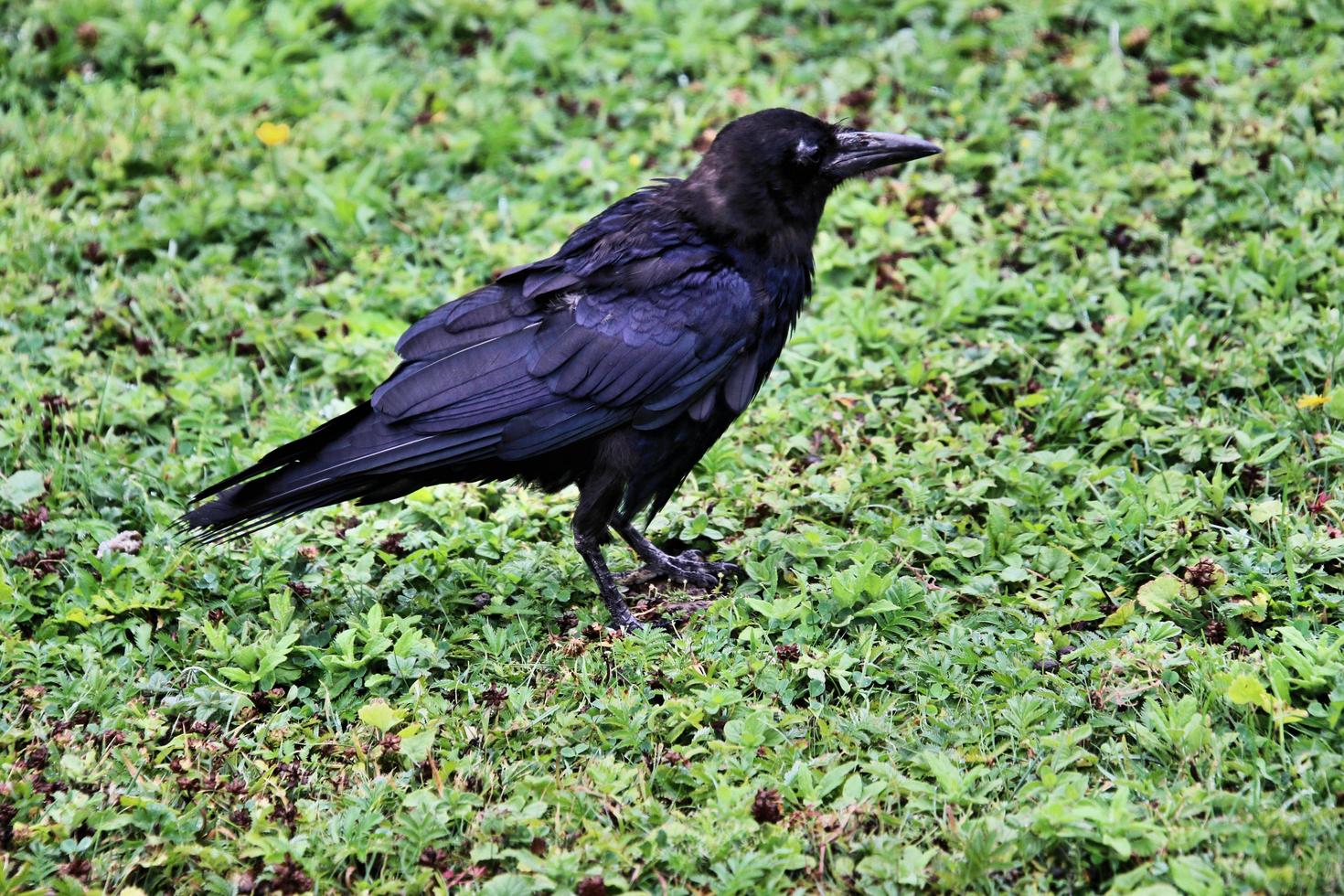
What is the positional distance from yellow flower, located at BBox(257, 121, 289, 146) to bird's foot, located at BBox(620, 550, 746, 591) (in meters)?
3.72

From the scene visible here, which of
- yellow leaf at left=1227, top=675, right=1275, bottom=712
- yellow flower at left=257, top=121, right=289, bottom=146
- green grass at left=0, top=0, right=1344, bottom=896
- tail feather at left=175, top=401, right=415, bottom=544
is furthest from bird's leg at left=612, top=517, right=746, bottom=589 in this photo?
yellow flower at left=257, top=121, right=289, bottom=146

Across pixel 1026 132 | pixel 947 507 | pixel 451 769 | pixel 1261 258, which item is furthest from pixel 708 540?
pixel 1026 132

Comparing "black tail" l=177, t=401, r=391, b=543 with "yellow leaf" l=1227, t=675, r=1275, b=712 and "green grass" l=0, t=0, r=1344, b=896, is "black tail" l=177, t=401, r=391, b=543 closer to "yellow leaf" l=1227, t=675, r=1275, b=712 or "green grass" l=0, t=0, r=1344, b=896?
"green grass" l=0, t=0, r=1344, b=896

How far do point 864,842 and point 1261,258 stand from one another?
12.4 feet

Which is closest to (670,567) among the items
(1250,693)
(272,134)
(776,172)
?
(776,172)

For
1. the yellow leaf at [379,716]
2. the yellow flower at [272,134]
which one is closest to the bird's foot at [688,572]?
the yellow leaf at [379,716]

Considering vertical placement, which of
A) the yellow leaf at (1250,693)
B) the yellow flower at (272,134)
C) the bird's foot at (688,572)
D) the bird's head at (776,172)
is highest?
the yellow flower at (272,134)

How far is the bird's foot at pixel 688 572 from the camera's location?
5070mm

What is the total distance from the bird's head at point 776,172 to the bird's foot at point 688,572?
1.20m

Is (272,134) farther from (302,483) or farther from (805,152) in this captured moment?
(805,152)

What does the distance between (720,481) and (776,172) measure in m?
1.28

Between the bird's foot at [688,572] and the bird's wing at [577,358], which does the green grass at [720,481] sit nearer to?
the bird's foot at [688,572]

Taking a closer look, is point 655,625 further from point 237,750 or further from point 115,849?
point 115,849

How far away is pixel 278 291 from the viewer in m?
6.79
